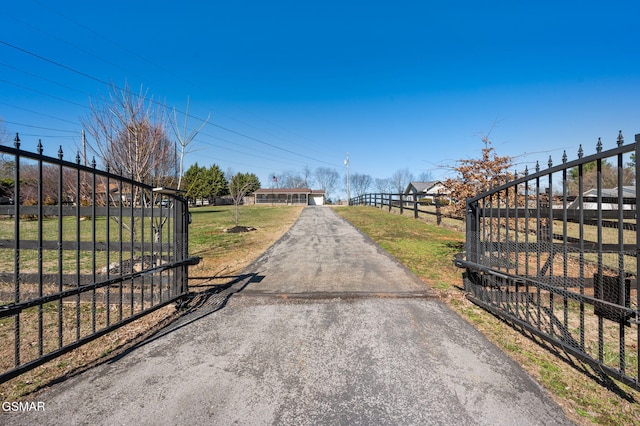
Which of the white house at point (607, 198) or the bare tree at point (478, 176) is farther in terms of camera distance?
the bare tree at point (478, 176)

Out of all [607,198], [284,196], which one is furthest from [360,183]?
[607,198]

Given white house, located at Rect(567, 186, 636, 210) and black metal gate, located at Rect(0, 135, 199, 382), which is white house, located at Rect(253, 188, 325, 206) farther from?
black metal gate, located at Rect(0, 135, 199, 382)

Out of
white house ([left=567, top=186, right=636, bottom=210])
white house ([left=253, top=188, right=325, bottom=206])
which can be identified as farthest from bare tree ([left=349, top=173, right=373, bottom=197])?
white house ([left=567, top=186, right=636, bottom=210])

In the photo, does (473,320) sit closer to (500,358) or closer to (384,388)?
(500,358)

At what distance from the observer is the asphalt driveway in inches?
77.5

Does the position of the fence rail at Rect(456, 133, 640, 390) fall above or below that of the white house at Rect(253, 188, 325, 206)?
below

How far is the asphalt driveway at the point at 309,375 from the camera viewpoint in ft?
6.46

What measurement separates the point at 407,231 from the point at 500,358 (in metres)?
8.85

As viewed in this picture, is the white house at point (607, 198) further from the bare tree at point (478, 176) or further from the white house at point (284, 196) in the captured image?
the white house at point (284, 196)

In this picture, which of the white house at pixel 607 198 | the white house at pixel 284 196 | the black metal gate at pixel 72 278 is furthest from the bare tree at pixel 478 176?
the white house at pixel 284 196

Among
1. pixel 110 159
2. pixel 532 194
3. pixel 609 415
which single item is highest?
pixel 110 159

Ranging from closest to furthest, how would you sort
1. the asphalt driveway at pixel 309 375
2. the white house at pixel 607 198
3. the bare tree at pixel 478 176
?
the asphalt driveway at pixel 309 375
the white house at pixel 607 198
the bare tree at pixel 478 176

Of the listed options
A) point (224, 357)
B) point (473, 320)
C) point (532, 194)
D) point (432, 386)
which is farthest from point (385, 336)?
point (532, 194)

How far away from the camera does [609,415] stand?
1.98 m
